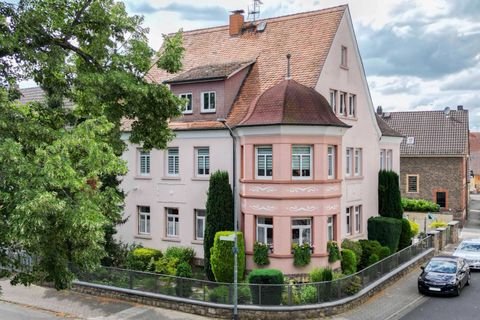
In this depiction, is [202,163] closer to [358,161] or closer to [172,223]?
[172,223]

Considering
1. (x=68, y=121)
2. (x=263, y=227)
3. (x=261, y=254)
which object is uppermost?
(x=68, y=121)

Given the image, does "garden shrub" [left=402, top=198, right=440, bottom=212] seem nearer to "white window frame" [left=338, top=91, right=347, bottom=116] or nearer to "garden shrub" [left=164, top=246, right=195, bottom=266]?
"white window frame" [left=338, top=91, right=347, bottom=116]

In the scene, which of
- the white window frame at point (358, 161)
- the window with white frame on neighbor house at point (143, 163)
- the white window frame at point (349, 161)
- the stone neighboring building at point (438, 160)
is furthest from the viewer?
the stone neighboring building at point (438, 160)

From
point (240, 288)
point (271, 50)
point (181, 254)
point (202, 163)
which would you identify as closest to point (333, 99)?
point (271, 50)

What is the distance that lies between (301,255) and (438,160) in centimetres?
2808

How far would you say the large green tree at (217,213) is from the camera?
74.2 ft

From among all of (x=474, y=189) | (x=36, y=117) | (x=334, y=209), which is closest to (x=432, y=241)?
(x=334, y=209)

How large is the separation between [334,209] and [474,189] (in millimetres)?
74406

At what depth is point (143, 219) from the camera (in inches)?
1070

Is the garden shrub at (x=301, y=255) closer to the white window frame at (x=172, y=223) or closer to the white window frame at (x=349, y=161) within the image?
the white window frame at (x=349, y=161)

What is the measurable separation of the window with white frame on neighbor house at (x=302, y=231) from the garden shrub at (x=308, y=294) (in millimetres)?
3158

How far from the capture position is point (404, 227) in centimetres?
2936

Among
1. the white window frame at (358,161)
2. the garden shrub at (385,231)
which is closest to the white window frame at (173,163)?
the white window frame at (358,161)

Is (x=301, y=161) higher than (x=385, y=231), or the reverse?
(x=301, y=161)
